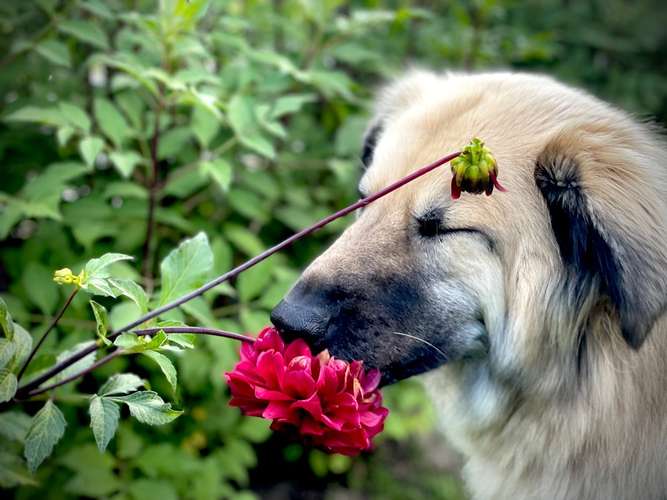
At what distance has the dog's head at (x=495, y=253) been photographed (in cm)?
163

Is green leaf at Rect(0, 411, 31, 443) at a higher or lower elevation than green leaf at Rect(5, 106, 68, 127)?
lower

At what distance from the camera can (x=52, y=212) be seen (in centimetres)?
200

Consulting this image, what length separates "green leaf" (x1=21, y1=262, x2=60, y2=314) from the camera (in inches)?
84.2

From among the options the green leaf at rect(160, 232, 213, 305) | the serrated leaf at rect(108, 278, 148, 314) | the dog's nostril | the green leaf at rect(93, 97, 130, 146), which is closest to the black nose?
the dog's nostril

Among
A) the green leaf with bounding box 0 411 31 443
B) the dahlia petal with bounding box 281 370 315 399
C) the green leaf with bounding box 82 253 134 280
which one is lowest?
the green leaf with bounding box 0 411 31 443

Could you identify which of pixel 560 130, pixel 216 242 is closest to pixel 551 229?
pixel 560 130

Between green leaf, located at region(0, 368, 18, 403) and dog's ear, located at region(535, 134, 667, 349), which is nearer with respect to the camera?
green leaf, located at region(0, 368, 18, 403)

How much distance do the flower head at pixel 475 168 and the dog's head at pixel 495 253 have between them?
368 mm

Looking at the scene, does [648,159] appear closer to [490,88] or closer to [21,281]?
[490,88]

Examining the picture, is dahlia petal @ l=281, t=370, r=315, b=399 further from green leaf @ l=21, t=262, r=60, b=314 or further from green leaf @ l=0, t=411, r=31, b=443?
green leaf @ l=21, t=262, r=60, b=314

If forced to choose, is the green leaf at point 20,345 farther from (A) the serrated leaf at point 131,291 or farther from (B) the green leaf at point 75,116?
(B) the green leaf at point 75,116

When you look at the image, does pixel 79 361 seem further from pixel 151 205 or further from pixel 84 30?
pixel 84 30

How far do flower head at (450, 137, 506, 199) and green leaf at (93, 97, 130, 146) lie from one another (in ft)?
4.18

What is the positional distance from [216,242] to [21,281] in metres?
0.69
